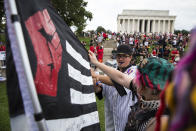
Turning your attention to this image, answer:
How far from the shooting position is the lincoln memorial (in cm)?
8819

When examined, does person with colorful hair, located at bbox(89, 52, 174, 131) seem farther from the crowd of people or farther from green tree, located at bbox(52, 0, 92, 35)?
green tree, located at bbox(52, 0, 92, 35)

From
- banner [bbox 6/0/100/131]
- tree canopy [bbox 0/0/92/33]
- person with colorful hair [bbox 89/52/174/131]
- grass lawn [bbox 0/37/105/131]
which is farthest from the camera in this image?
tree canopy [bbox 0/0/92/33]

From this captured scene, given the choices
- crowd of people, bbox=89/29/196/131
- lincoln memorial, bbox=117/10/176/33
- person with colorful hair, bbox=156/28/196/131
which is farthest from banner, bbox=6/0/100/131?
lincoln memorial, bbox=117/10/176/33

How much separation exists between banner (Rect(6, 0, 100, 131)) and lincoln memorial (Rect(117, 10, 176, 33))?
3516 inches

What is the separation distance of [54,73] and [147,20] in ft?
313

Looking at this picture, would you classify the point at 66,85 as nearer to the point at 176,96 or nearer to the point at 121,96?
the point at 121,96

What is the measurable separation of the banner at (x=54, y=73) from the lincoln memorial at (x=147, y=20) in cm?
8930

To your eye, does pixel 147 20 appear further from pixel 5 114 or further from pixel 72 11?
pixel 5 114

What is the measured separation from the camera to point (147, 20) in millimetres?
89938

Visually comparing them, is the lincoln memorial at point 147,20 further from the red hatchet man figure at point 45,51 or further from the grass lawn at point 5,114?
the red hatchet man figure at point 45,51

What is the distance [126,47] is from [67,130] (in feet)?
6.52

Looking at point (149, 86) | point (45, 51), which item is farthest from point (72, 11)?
point (149, 86)

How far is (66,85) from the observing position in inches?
70.8

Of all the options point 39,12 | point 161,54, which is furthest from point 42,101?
point 161,54
